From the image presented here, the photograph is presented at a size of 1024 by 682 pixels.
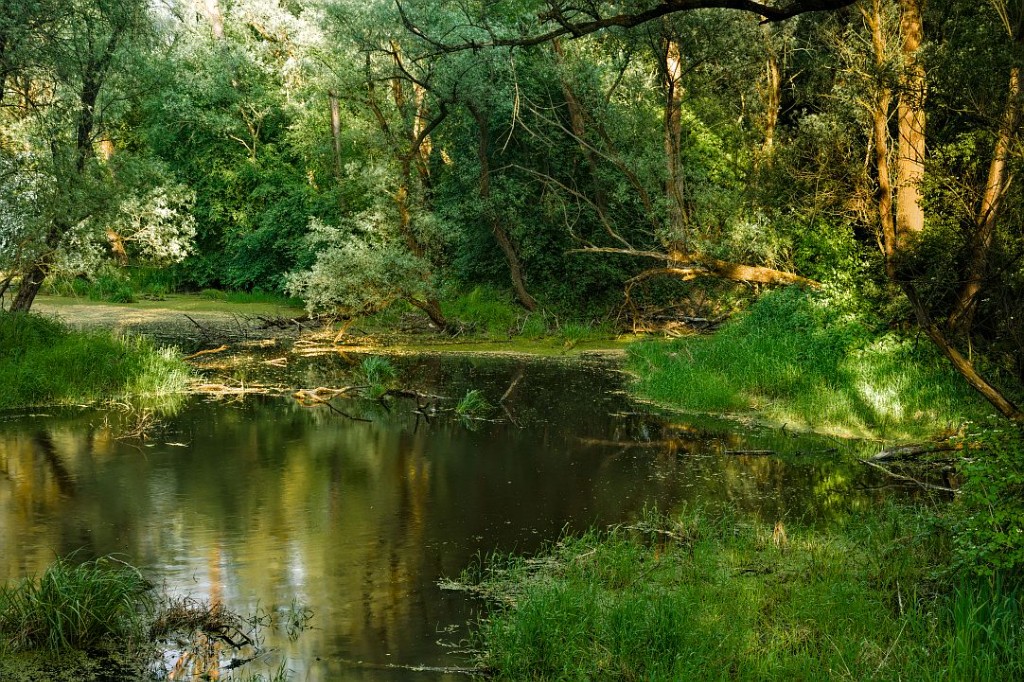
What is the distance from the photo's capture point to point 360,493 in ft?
33.5

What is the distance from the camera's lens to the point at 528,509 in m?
9.52

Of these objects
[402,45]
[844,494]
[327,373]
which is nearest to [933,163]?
[844,494]

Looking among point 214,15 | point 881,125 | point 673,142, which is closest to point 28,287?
point 673,142

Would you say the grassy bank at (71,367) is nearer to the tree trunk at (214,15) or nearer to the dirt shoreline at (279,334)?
the dirt shoreline at (279,334)

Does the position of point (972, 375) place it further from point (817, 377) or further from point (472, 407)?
point (472, 407)

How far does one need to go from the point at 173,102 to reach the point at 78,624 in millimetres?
29235

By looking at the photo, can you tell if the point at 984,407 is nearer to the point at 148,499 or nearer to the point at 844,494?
the point at 844,494

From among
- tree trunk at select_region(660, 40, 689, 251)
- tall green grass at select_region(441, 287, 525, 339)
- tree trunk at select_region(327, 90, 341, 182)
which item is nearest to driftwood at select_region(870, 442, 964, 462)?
tree trunk at select_region(660, 40, 689, 251)

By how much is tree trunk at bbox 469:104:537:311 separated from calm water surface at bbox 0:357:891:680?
9149 mm

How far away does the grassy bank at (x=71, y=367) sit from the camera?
1413 cm

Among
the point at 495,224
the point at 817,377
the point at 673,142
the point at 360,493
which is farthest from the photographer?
the point at 495,224

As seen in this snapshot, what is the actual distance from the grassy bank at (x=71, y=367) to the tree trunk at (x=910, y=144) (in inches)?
438

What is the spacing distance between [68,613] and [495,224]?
19.4m

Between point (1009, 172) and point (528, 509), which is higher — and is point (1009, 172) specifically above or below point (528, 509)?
above
